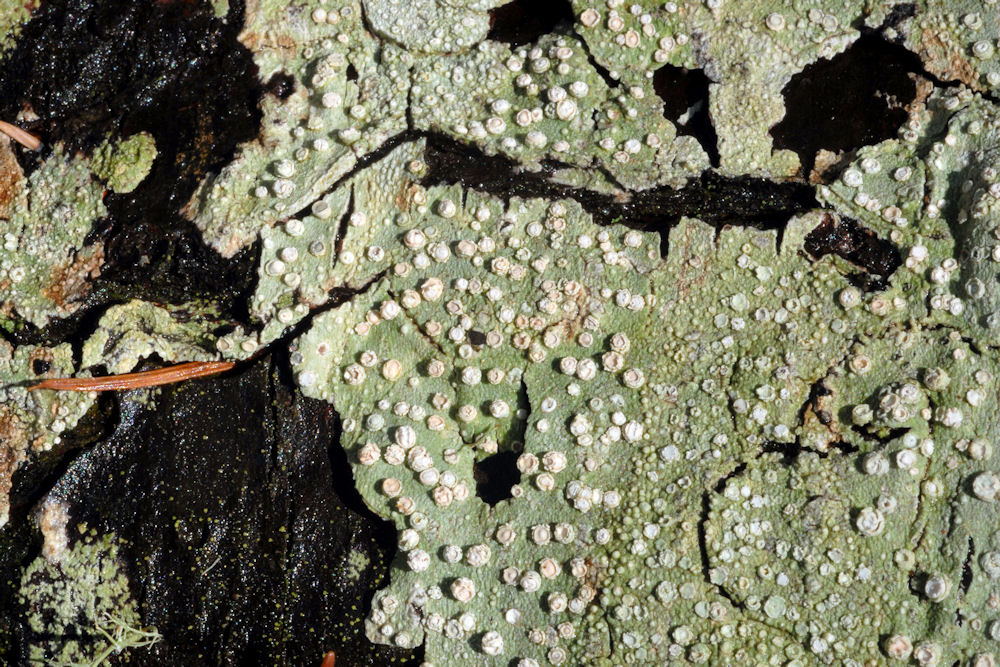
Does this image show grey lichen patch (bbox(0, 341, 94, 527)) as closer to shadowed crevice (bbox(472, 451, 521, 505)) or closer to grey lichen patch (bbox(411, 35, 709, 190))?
shadowed crevice (bbox(472, 451, 521, 505))

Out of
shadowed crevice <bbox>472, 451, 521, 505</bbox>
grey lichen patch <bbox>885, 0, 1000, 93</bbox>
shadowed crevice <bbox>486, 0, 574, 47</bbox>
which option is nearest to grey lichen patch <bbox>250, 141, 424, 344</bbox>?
shadowed crevice <bbox>486, 0, 574, 47</bbox>

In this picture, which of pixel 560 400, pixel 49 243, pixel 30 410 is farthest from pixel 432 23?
pixel 30 410

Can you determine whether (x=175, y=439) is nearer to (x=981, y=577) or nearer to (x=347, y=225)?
(x=347, y=225)

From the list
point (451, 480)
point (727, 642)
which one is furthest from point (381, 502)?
point (727, 642)

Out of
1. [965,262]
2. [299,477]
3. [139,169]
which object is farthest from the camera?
[139,169]

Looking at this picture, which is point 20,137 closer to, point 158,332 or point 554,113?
point 158,332

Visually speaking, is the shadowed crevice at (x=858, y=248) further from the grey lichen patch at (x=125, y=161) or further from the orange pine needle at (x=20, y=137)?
the orange pine needle at (x=20, y=137)

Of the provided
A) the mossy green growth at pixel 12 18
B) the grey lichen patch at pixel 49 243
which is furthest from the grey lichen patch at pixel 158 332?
the mossy green growth at pixel 12 18
